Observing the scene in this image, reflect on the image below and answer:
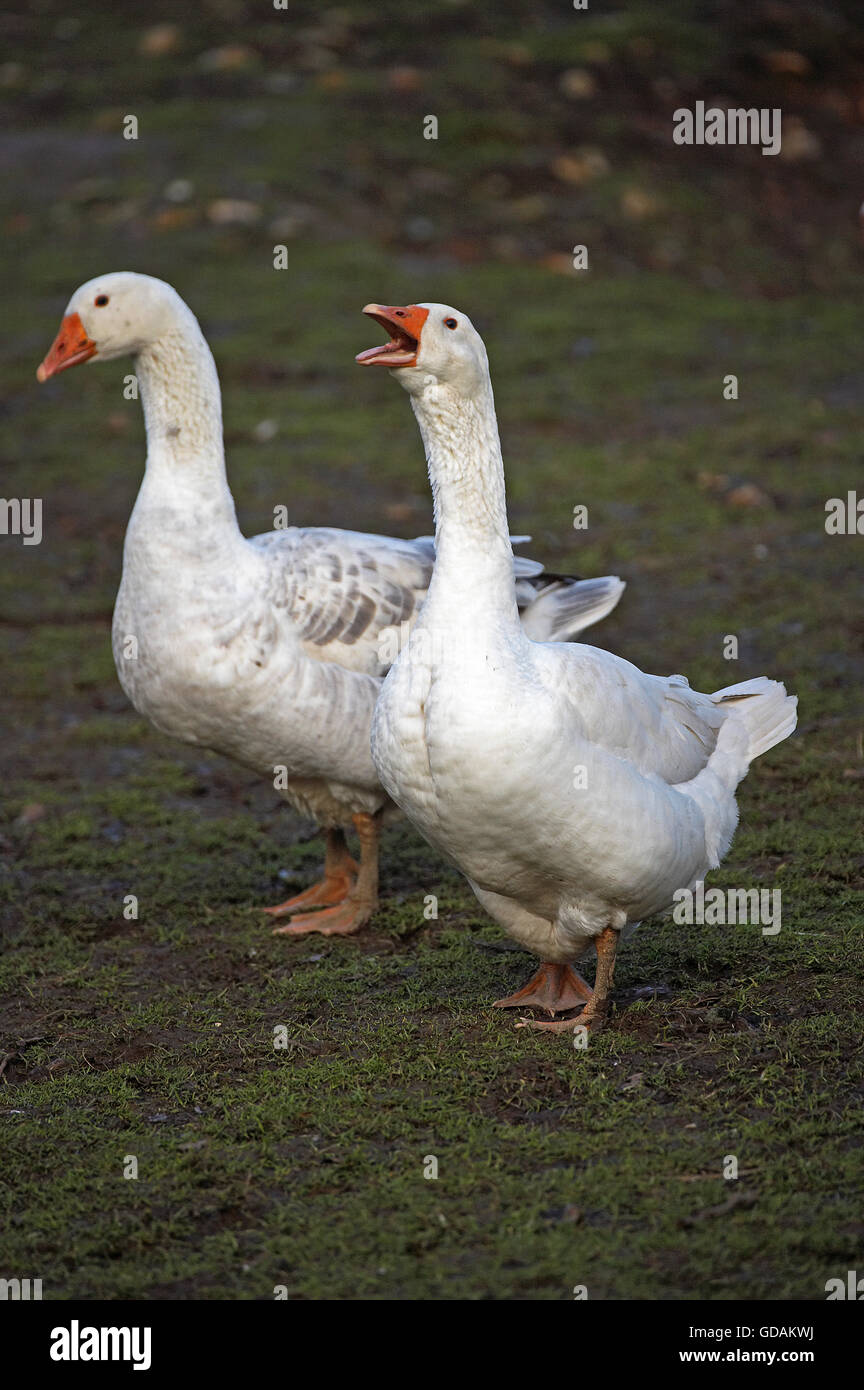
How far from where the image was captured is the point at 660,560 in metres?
9.26

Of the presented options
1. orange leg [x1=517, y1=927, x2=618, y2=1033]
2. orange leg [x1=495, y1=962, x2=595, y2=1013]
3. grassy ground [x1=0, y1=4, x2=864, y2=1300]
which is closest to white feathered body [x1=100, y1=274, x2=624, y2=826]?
grassy ground [x1=0, y1=4, x2=864, y2=1300]


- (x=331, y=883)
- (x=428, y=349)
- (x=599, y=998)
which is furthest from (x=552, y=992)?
(x=428, y=349)

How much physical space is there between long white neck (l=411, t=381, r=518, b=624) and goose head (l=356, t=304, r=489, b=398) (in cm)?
4

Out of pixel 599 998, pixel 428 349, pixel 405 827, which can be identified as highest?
pixel 428 349

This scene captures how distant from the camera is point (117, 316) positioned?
5.82 metres

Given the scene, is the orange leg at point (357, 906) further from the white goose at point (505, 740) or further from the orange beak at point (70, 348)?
the orange beak at point (70, 348)

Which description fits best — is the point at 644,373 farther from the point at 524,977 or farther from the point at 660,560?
the point at 524,977

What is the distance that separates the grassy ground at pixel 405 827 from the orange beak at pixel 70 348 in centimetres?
205

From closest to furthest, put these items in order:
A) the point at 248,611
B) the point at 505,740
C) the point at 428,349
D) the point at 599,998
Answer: the point at 505,740, the point at 428,349, the point at 599,998, the point at 248,611

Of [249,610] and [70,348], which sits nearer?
[249,610]

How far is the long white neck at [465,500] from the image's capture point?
4219mm

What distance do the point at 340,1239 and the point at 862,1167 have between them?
1.29m

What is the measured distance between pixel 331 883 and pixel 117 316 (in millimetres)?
2382

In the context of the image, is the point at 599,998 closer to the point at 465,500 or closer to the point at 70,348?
the point at 465,500
